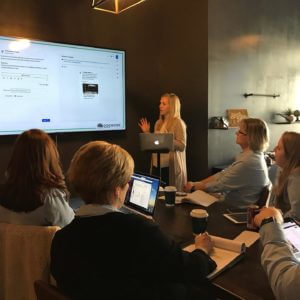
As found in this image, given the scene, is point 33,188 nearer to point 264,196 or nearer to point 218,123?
point 264,196

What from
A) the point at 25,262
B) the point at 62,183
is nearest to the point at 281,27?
the point at 62,183

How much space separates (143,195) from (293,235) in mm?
857

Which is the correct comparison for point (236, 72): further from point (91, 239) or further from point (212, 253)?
point (91, 239)

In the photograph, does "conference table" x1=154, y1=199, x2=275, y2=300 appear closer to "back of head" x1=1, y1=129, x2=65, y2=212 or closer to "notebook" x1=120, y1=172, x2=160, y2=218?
"notebook" x1=120, y1=172, x2=160, y2=218

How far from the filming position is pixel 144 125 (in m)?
4.32

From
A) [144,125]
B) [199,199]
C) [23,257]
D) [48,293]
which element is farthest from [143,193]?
[144,125]

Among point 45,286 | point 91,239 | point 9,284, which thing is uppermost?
point 91,239

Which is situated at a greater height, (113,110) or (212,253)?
(113,110)

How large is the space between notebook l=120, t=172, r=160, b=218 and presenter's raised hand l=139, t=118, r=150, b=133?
2.23 metres

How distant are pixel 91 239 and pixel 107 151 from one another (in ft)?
1.07

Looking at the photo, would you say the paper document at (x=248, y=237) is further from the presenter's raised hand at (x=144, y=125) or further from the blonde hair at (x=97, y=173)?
the presenter's raised hand at (x=144, y=125)

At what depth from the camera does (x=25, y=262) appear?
5.08ft

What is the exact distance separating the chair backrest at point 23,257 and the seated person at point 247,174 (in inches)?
52.6

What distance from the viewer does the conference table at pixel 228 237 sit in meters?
1.15
